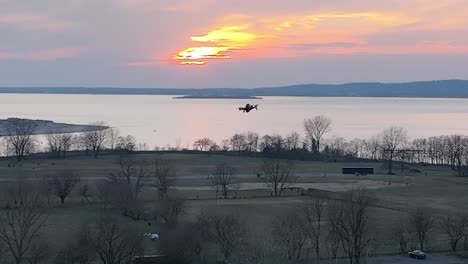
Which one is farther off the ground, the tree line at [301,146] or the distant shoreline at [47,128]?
the distant shoreline at [47,128]

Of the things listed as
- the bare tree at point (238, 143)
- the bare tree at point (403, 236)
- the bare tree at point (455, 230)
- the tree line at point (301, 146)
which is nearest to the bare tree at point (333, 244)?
the bare tree at point (403, 236)

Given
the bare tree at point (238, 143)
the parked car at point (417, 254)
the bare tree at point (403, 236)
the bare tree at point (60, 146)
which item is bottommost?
the parked car at point (417, 254)

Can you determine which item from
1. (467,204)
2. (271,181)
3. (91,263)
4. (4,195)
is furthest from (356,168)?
(91,263)

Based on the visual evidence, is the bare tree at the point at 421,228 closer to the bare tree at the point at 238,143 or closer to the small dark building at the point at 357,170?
the small dark building at the point at 357,170

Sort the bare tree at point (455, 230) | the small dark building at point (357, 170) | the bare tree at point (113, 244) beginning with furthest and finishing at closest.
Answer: the small dark building at point (357, 170) < the bare tree at point (455, 230) < the bare tree at point (113, 244)

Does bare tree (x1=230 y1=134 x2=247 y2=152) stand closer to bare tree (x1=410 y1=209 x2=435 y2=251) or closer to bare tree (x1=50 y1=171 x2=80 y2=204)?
bare tree (x1=50 y1=171 x2=80 y2=204)

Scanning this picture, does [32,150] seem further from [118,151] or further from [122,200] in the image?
[122,200]

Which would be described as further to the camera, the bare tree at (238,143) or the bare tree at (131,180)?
the bare tree at (238,143)
